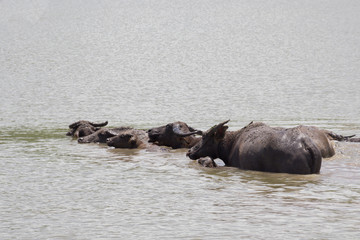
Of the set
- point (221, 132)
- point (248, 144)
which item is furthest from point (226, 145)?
A: point (248, 144)

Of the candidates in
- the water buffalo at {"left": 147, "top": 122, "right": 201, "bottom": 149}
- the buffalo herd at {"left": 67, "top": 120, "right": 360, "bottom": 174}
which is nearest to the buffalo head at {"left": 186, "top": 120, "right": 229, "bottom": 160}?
the buffalo herd at {"left": 67, "top": 120, "right": 360, "bottom": 174}

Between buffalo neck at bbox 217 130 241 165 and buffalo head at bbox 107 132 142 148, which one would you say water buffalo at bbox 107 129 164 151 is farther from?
buffalo neck at bbox 217 130 241 165

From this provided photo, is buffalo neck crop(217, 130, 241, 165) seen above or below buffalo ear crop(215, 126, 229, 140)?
below

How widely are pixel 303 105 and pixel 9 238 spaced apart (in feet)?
77.6

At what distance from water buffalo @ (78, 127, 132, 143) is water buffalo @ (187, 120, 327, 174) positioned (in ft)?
16.7

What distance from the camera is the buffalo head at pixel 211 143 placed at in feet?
47.9

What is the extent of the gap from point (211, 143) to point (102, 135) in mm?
5712

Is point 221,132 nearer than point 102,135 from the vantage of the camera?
Yes

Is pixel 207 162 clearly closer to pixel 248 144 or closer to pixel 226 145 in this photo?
pixel 226 145

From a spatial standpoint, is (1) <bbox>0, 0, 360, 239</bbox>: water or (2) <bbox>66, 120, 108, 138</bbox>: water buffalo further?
(2) <bbox>66, 120, 108, 138</bbox>: water buffalo

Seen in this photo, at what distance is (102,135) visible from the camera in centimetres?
1961

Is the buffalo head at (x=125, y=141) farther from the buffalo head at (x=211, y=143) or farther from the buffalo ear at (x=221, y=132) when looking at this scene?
the buffalo ear at (x=221, y=132)

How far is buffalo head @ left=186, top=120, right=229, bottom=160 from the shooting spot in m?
14.6

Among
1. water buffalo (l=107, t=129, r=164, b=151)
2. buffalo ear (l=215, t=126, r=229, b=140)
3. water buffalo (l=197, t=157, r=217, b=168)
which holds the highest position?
buffalo ear (l=215, t=126, r=229, b=140)
